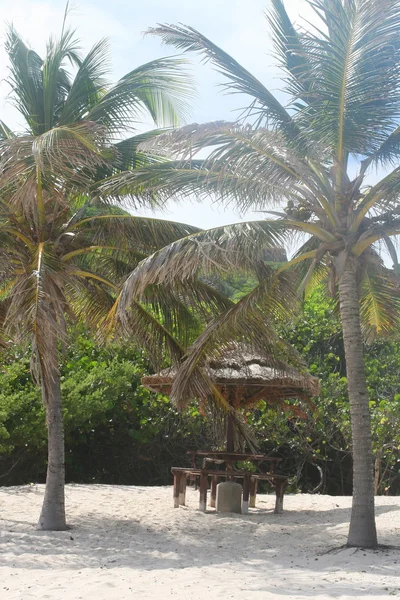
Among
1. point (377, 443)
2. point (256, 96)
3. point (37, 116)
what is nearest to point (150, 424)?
point (377, 443)

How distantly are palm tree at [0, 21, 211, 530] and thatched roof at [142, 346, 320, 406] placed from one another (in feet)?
2.70

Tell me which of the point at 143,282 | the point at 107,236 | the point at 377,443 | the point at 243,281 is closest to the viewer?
the point at 143,282

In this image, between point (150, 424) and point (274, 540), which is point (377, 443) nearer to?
point (150, 424)

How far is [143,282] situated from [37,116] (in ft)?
9.63

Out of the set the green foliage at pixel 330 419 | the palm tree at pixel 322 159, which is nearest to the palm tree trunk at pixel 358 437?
the palm tree at pixel 322 159

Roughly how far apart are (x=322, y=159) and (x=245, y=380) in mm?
3714

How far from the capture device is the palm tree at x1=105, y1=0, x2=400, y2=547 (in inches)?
298

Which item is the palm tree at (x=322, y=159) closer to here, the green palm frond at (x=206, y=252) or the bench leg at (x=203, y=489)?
the green palm frond at (x=206, y=252)

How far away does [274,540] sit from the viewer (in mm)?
8828

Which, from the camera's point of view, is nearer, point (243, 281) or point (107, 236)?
point (107, 236)

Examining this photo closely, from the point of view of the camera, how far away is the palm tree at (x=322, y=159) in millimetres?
7574

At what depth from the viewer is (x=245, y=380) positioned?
1061 centimetres

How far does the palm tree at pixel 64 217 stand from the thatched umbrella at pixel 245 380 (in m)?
0.81

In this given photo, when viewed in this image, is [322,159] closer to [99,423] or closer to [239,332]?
[239,332]
